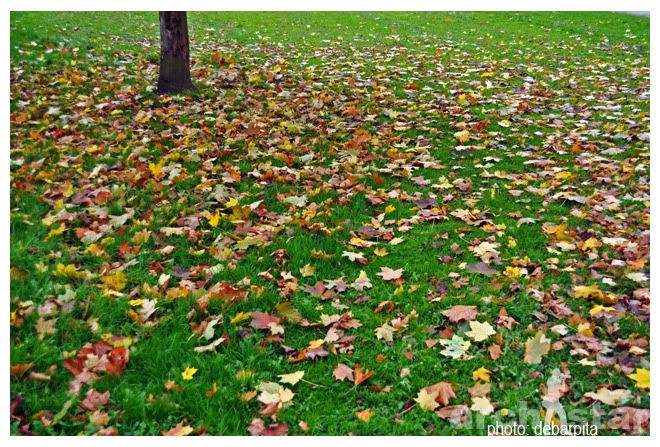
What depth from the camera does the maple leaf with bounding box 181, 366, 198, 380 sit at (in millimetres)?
2742

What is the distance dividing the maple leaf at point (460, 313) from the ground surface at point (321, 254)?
0.05 metres

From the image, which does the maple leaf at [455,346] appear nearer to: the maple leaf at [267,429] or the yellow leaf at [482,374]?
the yellow leaf at [482,374]

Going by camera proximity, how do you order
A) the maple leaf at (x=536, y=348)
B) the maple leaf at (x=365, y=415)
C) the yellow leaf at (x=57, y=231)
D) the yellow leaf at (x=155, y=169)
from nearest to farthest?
the maple leaf at (x=365, y=415), the maple leaf at (x=536, y=348), the yellow leaf at (x=57, y=231), the yellow leaf at (x=155, y=169)

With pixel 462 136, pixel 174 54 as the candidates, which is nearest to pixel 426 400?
pixel 462 136

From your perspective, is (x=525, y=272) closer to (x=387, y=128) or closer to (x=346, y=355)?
Answer: (x=346, y=355)

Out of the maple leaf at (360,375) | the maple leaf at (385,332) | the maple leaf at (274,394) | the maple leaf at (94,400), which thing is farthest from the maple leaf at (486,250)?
the maple leaf at (94,400)

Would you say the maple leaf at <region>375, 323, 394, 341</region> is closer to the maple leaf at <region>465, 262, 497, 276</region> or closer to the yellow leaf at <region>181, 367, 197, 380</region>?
the maple leaf at <region>465, 262, 497, 276</region>

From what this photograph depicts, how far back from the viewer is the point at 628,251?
3.79 metres

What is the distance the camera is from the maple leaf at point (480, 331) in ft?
10.1

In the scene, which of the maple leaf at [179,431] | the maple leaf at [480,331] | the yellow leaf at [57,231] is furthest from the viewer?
the yellow leaf at [57,231]

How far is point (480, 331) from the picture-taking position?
3.11 m

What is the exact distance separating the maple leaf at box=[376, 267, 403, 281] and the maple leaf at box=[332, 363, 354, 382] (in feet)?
2.90

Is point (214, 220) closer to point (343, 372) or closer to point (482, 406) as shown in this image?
point (343, 372)

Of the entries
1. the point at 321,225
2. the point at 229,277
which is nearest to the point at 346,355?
the point at 229,277
